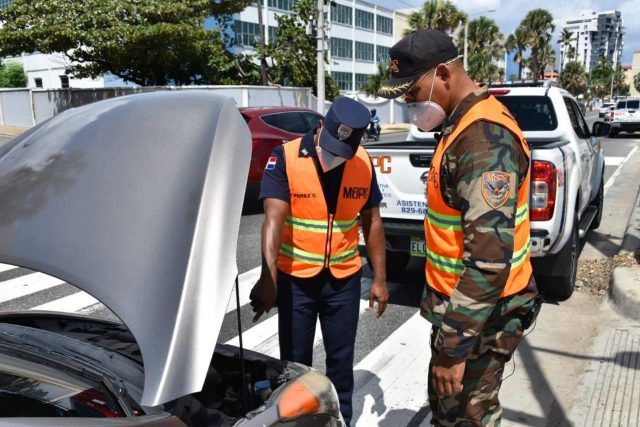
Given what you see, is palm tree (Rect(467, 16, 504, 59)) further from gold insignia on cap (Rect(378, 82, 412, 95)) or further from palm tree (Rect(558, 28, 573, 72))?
gold insignia on cap (Rect(378, 82, 412, 95))

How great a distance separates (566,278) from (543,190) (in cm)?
105

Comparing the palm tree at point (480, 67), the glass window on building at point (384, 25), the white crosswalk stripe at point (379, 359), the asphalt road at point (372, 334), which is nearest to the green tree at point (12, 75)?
the glass window on building at point (384, 25)

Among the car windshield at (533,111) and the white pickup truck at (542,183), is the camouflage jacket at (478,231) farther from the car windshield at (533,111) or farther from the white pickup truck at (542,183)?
the car windshield at (533,111)

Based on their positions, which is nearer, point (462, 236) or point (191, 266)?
point (191, 266)

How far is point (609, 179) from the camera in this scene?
503 inches

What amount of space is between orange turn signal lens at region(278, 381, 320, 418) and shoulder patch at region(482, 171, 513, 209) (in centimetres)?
90

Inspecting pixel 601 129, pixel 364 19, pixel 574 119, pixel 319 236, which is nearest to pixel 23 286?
pixel 319 236

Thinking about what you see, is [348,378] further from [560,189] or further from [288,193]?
[560,189]

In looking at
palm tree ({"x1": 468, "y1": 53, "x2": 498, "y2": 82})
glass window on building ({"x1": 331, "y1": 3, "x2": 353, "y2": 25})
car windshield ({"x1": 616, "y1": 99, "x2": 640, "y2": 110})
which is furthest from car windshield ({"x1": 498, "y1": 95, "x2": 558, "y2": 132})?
glass window on building ({"x1": 331, "y1": 3, "x2": 353, "y2": 25})

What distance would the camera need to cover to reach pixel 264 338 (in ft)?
14.9

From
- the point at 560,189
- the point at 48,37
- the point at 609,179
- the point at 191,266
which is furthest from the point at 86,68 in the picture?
the point at 191,266

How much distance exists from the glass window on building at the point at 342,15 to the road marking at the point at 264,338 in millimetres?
52990

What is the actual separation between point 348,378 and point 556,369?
1742 millimetres

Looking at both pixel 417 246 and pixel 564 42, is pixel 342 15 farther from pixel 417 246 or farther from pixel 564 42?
pixel 417 246
